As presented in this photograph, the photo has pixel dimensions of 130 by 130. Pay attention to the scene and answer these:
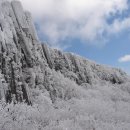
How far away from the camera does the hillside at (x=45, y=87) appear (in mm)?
29766

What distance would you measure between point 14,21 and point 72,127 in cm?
3667

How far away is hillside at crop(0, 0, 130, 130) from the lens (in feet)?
97.7

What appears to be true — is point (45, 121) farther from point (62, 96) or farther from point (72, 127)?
point (62, 96)

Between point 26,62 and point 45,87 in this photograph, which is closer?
point 45,87

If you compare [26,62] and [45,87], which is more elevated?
[26,62]

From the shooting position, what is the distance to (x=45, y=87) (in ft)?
161

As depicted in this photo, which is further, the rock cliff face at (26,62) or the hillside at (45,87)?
the rock cliff face at (26,62)

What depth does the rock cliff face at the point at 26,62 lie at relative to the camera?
4428 cm

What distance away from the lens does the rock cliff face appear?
44.3 m

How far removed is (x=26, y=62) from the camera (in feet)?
168

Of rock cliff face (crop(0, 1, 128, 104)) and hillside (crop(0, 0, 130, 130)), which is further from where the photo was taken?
rock cliff face (crop(0, 1, 128, 104))

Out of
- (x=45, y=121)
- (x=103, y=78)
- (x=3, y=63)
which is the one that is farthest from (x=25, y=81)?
(x=103, y=78)

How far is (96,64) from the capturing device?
263 feet

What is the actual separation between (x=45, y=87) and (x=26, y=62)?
533cm
